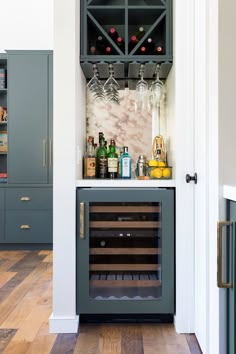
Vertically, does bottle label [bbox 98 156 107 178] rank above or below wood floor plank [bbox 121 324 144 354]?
above

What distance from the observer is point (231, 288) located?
1385 millimetres

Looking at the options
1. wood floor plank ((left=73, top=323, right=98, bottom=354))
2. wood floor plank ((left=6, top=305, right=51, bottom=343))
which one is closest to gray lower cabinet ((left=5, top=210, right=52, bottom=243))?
wood floor plank ((left=6, top=305, right=51, bottom=343))

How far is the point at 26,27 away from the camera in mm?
4887

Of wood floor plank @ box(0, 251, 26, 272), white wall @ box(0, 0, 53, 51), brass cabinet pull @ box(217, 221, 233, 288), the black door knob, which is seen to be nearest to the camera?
brass cabinet pull @ box(217, 221, 233, 288)

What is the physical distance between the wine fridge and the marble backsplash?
2.04 feet

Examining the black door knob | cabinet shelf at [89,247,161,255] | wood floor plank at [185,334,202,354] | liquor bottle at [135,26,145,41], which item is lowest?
wood floor plank at [185,334,202,354]

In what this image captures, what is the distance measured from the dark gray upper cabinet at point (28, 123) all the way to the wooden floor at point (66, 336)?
72.4 inches

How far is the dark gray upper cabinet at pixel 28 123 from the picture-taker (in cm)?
448

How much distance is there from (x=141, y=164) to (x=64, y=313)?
1080 mm

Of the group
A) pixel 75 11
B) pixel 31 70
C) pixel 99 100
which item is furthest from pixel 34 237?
pixel 75 11

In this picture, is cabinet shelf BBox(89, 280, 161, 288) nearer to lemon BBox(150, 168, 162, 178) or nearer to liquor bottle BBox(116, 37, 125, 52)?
lemon BBox(150, 168, 162, 178)

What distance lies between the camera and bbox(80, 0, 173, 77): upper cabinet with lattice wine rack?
7.80ft

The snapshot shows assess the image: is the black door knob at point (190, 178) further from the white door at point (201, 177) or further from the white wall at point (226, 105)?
the white wall at point (226, 105)

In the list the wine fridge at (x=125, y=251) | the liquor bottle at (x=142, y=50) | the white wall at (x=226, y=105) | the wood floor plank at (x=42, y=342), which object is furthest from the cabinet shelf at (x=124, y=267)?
the liquor bottle at (x=142, y=50)
